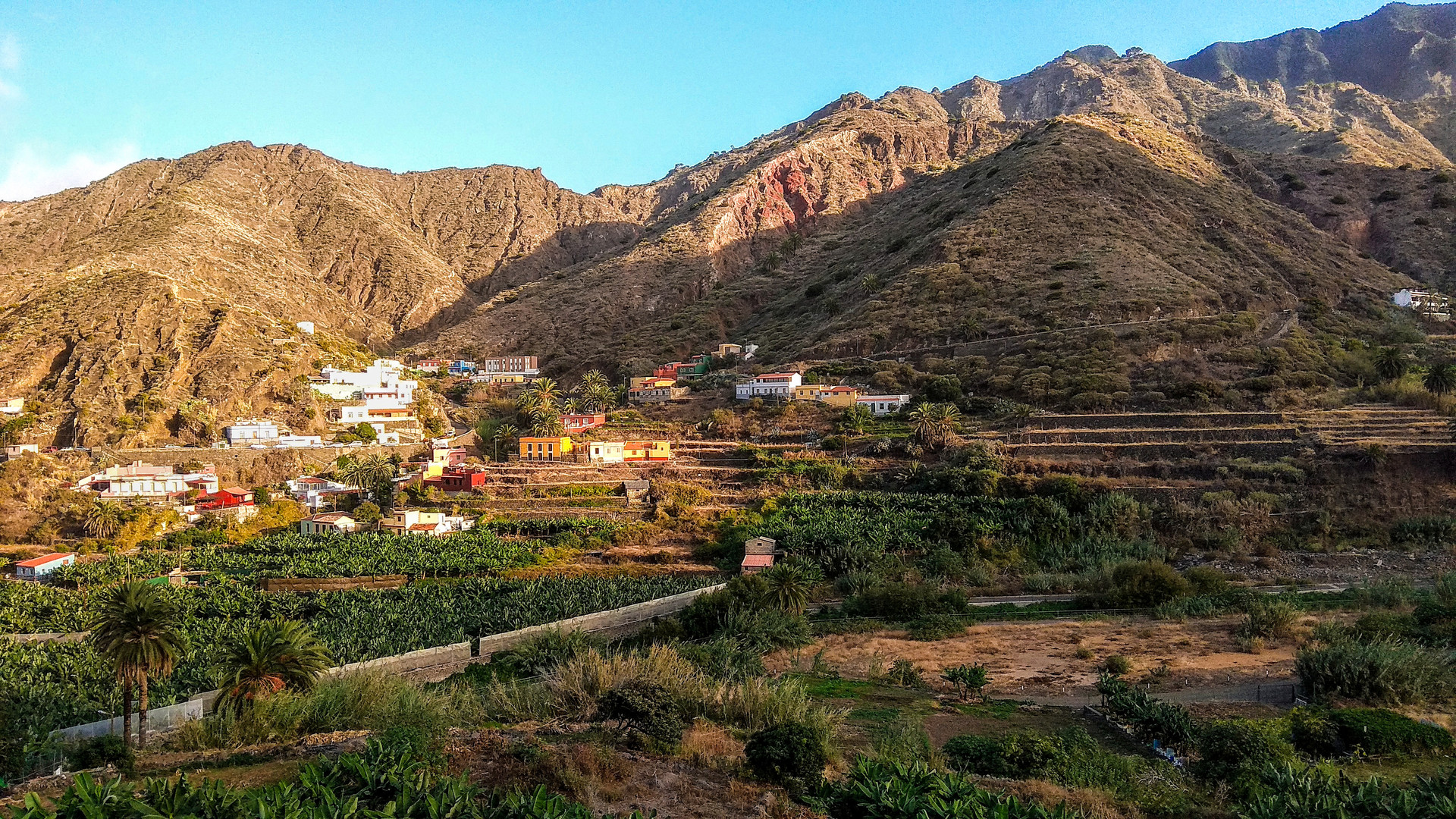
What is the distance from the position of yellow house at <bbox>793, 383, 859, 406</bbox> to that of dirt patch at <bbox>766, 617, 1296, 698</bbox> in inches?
1073

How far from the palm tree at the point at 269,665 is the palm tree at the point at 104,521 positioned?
1240 inches

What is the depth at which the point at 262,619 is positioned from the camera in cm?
2959

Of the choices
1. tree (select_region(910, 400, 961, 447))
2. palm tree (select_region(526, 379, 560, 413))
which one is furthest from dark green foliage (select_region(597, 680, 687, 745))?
palm tree (select_region(526, 379, 560, 413))

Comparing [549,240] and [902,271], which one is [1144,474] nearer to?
[902,271]

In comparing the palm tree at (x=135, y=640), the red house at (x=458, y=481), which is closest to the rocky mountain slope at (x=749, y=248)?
the red house at (x=458, y=481)

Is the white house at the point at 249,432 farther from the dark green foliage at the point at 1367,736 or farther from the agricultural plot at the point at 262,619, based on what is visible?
the dark green foliage at the point at 1367,736

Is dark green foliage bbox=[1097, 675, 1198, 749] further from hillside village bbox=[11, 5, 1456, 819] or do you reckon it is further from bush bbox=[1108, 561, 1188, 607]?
bush bbox=[1108, 561, 1188, 607]

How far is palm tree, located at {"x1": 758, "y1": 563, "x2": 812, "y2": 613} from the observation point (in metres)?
26.5

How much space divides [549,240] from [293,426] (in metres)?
85.4

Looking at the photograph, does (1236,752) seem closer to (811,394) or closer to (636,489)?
(636,489)

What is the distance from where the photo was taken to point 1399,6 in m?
185

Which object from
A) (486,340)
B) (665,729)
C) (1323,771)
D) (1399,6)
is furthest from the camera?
(1399,6)

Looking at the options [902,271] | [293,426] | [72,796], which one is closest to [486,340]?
[293,426]

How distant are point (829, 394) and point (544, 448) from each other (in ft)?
59.6
